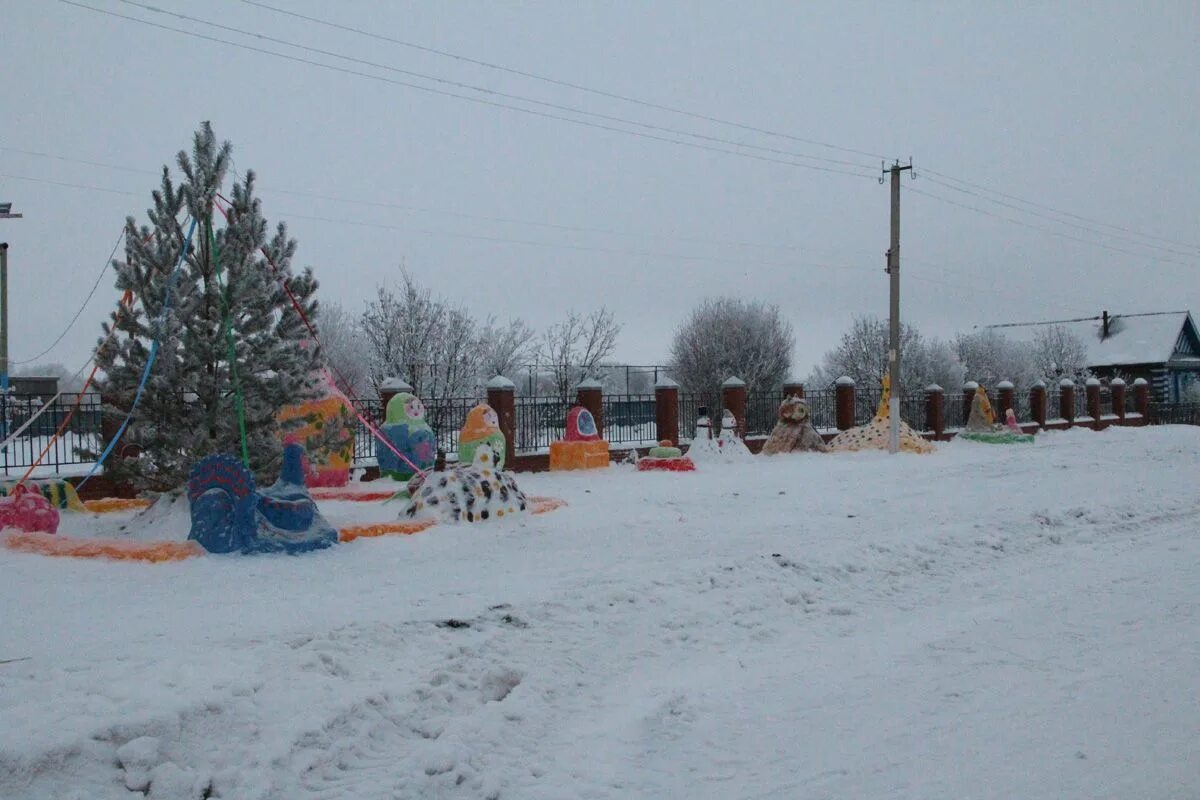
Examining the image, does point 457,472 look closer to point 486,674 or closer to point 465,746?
point 486,674

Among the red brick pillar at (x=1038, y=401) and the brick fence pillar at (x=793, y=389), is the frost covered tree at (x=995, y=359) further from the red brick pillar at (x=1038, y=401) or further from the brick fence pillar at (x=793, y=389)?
the brick fence pillar at (x=793, y=389)

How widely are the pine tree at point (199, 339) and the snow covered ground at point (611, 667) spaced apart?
2.90ft

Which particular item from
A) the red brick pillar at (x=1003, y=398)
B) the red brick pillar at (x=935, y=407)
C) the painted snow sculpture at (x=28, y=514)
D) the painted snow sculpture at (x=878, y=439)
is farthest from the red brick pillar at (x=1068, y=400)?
the painted snow sculpture at (x=28, y=514)

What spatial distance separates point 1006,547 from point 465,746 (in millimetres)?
7294

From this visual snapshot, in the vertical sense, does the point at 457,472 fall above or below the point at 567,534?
above

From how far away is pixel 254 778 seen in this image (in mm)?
3979

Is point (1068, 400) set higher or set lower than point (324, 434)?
higher

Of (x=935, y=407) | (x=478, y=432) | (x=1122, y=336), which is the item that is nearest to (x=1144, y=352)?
(x=1122, y=336)

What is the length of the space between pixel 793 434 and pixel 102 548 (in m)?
15.8

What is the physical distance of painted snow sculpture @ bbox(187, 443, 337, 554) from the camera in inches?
317

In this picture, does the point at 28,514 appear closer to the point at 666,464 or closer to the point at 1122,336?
the point at 666,464

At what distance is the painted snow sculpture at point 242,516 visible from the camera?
26.4ft

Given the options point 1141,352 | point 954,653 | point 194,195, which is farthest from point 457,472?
point 1141,352

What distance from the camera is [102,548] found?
784cm
